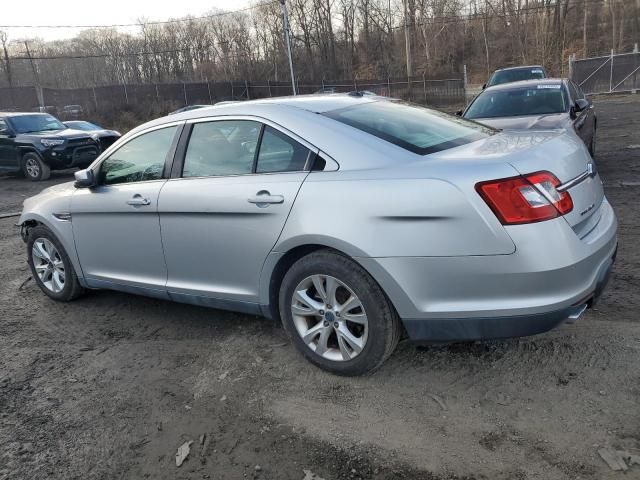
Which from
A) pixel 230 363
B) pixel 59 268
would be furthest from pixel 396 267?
pixel 59 268

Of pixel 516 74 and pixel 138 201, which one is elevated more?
pixel 516 74

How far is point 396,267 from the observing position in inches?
111

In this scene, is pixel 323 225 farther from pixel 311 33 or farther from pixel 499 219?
pixel 311 33

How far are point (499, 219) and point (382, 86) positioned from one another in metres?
38.1

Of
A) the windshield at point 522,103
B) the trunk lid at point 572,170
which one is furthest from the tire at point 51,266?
the windshield at point 522,103

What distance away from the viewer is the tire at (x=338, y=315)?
2.96 meters

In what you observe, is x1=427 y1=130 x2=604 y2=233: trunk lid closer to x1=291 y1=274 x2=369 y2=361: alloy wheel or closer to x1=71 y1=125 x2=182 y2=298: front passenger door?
x1=291 y1=274 x2=369 y2=361: alloy wheel

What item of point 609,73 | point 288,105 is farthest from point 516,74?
point 288,105

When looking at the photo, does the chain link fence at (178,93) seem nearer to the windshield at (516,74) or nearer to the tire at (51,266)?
the windshield at (516,74)

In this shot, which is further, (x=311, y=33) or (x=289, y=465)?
(x=311, y=33)

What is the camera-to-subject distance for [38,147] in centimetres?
1374

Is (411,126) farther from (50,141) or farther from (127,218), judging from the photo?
(50,141)

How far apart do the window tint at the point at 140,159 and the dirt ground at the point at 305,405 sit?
1.19 metres

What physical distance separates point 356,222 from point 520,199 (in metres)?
0.82
